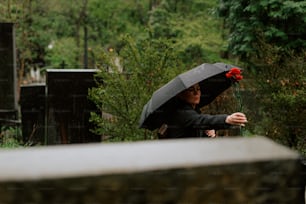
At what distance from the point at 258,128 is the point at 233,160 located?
818 cm

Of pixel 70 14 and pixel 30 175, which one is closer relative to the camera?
pixel 30 175

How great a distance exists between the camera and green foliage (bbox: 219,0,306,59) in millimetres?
12225

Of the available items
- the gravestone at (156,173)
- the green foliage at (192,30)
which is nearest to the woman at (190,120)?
the gravestone at (156,173)

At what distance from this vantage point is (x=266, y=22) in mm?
13273

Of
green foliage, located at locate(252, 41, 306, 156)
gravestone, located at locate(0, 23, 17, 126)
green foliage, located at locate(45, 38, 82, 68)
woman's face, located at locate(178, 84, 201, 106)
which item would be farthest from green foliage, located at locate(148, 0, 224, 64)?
woman's face, located at locate(178, 84, 201, 106)

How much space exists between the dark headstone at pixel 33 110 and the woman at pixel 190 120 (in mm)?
5915

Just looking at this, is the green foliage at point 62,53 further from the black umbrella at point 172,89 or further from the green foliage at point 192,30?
the black umbrella at point 172,89

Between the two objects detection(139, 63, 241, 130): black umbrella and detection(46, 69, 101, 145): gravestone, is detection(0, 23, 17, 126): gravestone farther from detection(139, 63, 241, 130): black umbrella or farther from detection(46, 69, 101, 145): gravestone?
detection(139, 63, 241, 130): black umbrella

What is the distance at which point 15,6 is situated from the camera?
1927 centimetres

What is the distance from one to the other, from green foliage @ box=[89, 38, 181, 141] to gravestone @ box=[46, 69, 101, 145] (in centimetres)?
54

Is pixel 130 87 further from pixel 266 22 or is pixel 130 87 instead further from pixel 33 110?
pixel 266 22

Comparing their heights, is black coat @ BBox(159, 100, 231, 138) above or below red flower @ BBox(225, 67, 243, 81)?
below

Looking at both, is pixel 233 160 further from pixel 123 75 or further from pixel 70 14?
pixel 70 14

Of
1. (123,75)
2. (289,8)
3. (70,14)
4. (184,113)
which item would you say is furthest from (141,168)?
(70,14)
